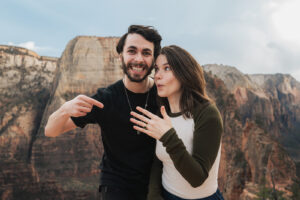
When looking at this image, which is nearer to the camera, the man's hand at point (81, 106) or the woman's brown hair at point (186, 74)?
the woman's brown hair at point (186, 74)

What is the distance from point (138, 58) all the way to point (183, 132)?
4.37 feet

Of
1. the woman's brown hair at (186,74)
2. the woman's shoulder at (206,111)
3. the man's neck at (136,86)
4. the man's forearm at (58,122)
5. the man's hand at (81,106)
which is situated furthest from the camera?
the man's neck at (136,86)

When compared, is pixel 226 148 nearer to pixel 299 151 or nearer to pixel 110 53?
pixel 110 53

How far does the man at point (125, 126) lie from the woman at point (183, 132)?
0.51 metres

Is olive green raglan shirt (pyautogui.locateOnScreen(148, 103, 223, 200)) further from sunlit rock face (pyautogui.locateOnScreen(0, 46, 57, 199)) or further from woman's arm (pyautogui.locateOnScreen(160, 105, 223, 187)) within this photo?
sunlit rock face (pyautogui.locateOnScreen(0, 46, 57, 199))

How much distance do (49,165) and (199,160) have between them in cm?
3351

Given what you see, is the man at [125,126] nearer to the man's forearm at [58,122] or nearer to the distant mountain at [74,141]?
the man's forearm at [58,122]

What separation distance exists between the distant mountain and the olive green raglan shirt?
672 inches

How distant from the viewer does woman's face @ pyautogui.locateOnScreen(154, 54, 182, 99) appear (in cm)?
233

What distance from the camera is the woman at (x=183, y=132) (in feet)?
6.16

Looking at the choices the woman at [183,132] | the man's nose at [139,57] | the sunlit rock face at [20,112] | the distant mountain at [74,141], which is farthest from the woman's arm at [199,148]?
the sunlit rock face at [20,112]

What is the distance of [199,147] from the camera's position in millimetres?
1917

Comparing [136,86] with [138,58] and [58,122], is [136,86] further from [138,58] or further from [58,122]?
[58,122]

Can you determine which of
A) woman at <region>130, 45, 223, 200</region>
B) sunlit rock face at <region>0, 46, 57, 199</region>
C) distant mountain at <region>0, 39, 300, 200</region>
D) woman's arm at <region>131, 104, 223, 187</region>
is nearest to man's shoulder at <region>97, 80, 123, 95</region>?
woman at <region>130, 45, 223, 200</region>
